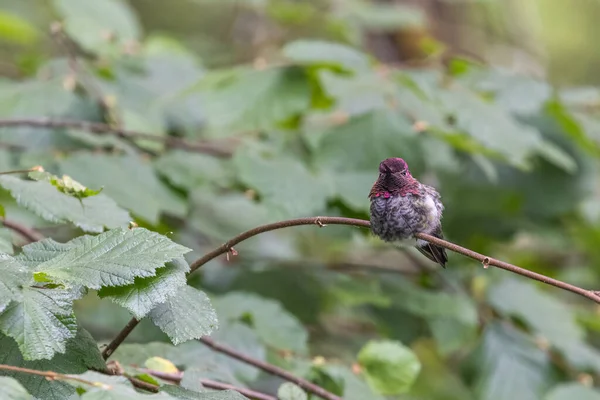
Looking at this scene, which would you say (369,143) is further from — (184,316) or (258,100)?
(184,316)

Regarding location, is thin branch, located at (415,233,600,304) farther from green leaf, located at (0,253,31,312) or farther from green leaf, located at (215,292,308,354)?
green leaf, located at (215,292,308,354)

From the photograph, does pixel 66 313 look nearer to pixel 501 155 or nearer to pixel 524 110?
pixel 501 155

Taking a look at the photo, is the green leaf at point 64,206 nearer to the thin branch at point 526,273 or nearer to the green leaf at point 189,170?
the thin branch at point 526,273

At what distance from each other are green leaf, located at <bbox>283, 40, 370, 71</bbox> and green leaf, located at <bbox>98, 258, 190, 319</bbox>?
165 cm

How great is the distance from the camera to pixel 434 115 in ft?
9.17

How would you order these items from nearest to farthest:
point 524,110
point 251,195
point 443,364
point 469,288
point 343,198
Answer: point 343,198 < point 251,195 < point 524,110 < point 469,288 < point 443,364

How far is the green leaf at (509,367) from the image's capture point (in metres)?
2.91

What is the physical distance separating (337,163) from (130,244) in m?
1.57

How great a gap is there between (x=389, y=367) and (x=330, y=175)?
815mm

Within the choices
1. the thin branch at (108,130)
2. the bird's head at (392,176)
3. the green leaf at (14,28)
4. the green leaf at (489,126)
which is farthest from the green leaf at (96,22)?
the bird's head at (392,176)

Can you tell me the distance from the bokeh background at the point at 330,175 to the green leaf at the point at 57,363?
484 mm

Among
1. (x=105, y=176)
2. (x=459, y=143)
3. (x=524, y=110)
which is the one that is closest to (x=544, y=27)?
(x=524, y=110)

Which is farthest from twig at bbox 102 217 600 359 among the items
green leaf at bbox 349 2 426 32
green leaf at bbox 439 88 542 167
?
green leaf at bbox 349 2 426 32

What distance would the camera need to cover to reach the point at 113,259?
121 cm
